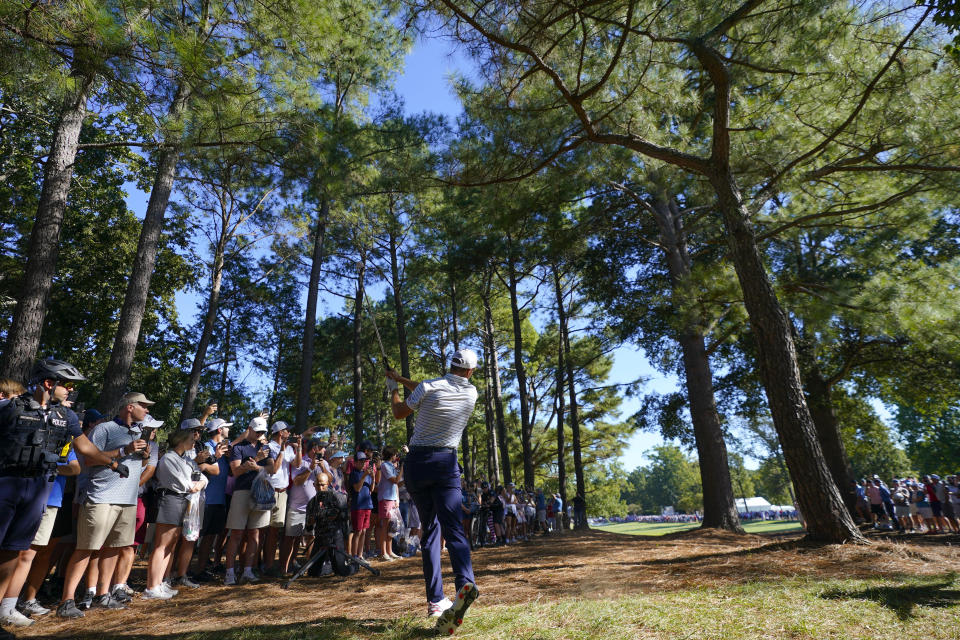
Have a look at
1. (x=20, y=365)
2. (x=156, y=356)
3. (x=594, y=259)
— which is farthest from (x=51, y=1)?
(x=156, y=356)

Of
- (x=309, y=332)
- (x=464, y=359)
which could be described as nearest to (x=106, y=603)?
(x=464, y=359)

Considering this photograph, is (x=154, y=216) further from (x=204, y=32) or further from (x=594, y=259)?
(x=594, y=259)

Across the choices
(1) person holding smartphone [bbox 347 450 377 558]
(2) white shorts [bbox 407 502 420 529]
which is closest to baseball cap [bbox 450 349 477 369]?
(1) person holding smartphone [bbox 347 450 377 558]

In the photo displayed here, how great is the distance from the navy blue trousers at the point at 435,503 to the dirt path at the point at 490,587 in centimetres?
47

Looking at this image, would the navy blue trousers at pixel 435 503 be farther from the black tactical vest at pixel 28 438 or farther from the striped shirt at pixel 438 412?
the black tactical vest at pixel 28 438

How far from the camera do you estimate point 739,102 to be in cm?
648

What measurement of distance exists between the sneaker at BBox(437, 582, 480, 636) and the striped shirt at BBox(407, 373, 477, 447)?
0.86 metres

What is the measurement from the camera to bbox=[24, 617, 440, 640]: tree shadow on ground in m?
2.74

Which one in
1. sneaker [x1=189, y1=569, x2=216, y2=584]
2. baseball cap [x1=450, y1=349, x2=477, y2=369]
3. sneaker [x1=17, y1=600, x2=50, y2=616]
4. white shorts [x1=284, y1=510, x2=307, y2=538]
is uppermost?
baseball cap [x1=450, y1=349, x2=477, y2=369]

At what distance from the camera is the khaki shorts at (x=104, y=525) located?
384cm

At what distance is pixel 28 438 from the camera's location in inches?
126

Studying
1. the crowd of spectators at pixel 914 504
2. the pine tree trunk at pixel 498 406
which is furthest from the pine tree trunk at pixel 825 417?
the pine tree trunk at pixel 498 406

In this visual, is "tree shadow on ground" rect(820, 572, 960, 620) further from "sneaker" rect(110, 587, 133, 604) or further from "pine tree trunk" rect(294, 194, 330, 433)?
"pine tree trunk" rect(294, 194, 330, 433)

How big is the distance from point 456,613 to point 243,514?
3.83 m
